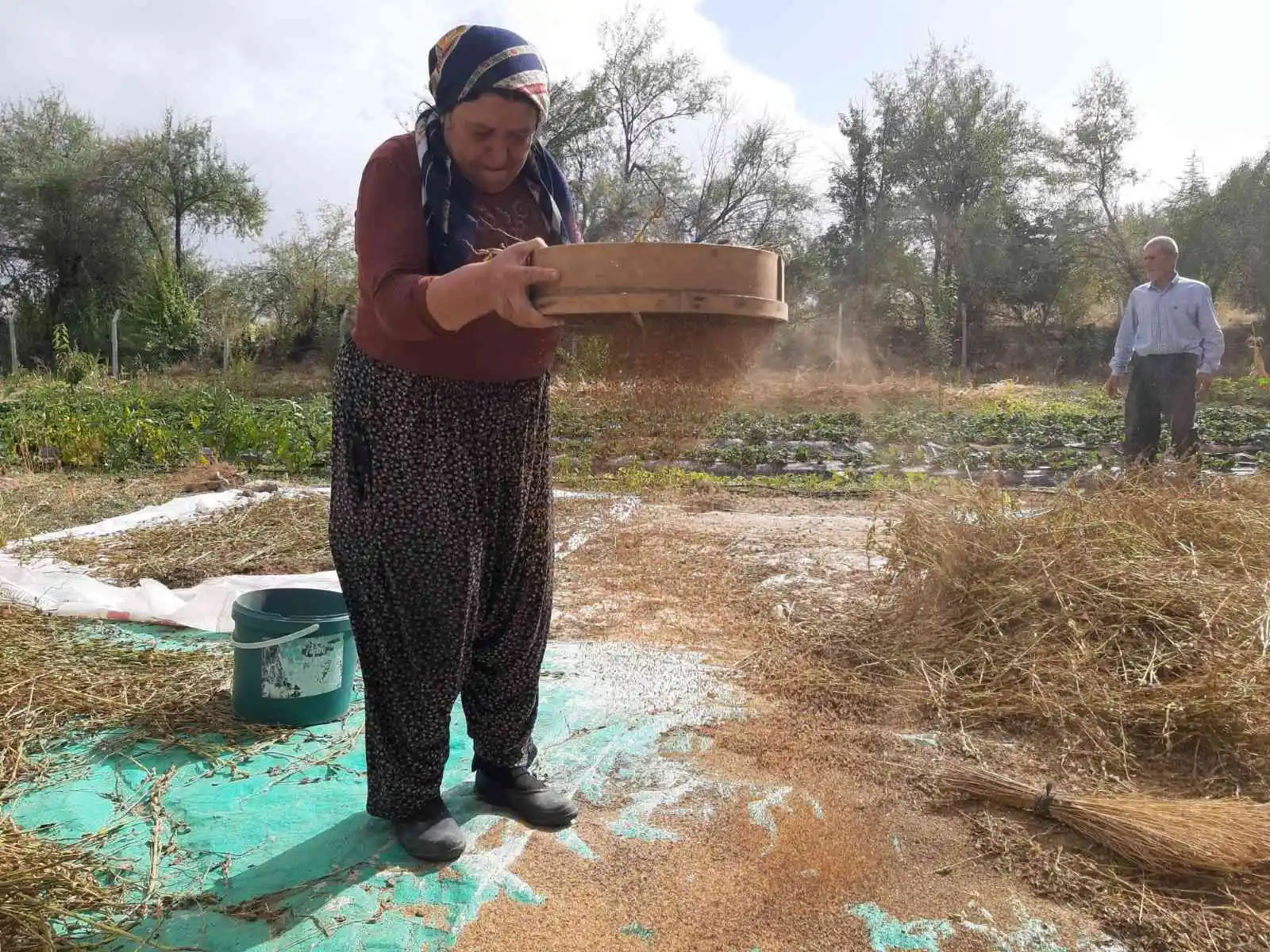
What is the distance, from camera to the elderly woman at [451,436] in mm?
1465

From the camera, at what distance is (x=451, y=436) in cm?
164

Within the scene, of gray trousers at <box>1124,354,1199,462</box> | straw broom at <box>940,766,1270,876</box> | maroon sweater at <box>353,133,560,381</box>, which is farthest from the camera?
gray trousers at <box>1124,354,1199,462</box>

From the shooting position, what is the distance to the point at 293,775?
2.06m

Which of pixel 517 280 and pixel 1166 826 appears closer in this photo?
pixel 517 280

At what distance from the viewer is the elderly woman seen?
1.46 metres

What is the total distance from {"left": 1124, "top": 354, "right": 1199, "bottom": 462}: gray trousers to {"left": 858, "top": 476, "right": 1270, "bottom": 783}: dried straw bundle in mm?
2196

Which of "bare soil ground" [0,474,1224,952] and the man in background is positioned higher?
the man in background

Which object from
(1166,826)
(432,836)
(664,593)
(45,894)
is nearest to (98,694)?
(45,894)

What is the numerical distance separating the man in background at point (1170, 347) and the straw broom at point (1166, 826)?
408 centimetres

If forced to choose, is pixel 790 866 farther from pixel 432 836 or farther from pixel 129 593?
pixel 129 593

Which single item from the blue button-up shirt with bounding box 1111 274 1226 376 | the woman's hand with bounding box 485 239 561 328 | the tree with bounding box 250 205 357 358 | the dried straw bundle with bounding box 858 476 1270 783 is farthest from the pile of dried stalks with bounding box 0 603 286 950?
the tree with bounding box 250 205 357 358

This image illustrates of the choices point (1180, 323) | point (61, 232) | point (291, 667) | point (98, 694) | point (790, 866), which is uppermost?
point (61, 232)

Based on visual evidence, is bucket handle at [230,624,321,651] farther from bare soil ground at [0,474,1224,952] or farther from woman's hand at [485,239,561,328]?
woman's hand at [485,239,561,328]

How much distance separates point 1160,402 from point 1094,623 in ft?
12.1
